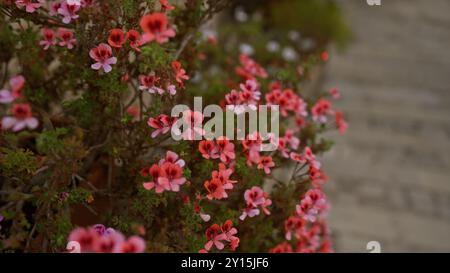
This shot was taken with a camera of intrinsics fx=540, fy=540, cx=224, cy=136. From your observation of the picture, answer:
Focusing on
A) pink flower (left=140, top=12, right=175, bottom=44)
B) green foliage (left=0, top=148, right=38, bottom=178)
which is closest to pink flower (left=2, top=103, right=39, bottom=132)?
green foliage (left=0, top=148, right=38, bottom=178)

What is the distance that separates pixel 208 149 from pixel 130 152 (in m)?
0.32

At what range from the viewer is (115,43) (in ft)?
4.98

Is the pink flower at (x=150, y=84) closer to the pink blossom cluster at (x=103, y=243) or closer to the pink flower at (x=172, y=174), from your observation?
the pink flower at (x=172, y=174)

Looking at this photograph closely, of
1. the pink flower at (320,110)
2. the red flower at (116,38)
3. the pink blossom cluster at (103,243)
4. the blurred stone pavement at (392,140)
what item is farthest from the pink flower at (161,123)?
the blurred stone pavement at (392,140)

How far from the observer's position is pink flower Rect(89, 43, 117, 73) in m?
1.54

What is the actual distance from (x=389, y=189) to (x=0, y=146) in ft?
11.9

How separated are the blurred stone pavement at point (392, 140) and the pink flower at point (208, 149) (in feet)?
8.12

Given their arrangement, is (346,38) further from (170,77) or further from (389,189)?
(170,77)

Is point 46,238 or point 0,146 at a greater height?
point 0,146

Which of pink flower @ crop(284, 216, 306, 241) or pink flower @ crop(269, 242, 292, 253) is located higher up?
pink flower @ crop(284, 216, 306, 241)

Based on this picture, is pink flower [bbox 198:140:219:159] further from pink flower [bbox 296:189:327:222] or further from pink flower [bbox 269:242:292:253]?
pink flower [bbox 269:242:292:253]

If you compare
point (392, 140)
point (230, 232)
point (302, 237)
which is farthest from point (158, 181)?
point (392, 140)

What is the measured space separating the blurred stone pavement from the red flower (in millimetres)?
2783
